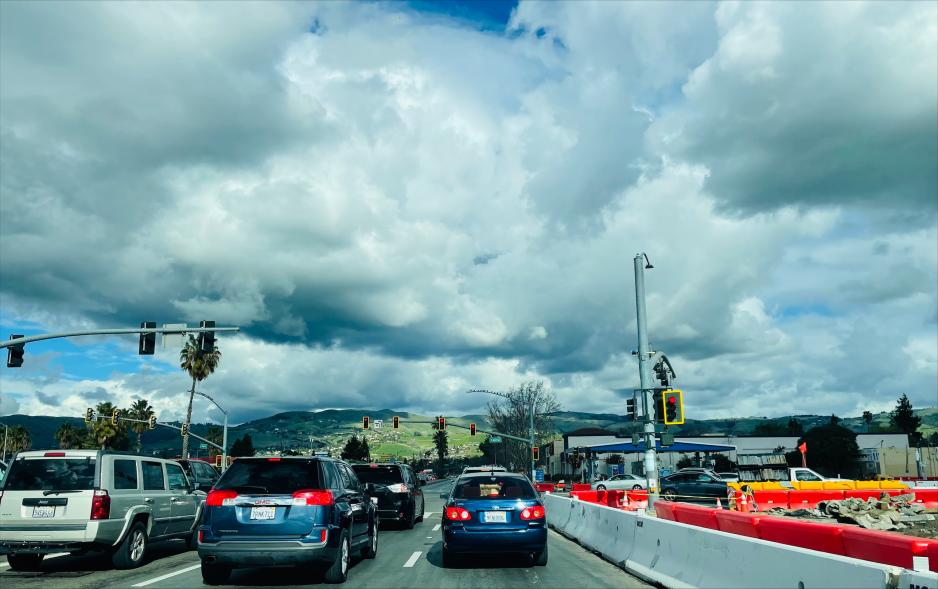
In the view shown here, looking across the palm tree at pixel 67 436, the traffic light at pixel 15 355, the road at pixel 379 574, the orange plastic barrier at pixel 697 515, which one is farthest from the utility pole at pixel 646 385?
the palm tree at pixel 67 436

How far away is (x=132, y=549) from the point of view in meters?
11.8

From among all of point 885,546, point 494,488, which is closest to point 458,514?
point 494,488

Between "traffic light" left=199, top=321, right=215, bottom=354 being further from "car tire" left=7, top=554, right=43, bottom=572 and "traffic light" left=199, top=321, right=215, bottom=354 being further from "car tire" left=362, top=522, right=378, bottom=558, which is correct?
"car tire" left=362, top=522, right=378, bottom=558

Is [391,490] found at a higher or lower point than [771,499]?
higher

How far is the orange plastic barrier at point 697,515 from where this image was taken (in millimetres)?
12938

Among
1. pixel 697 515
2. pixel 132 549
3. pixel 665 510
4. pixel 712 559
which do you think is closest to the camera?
pixel 712 559

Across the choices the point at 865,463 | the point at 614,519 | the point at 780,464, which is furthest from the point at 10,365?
the point at 865,463

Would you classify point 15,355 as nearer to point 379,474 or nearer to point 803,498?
point 379,474

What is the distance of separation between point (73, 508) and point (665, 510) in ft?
40.9

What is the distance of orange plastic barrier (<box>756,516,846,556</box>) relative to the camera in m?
8.14

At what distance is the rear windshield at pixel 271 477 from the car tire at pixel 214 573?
3.63 feet

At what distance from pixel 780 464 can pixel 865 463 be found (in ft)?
99.1

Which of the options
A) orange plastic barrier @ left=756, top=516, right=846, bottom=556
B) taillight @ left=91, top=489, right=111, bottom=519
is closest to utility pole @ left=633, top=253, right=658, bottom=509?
orange plastic barrier @ left=756, top=516, right=846, bottom=556

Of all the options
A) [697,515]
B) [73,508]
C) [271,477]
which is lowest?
[697,515]
